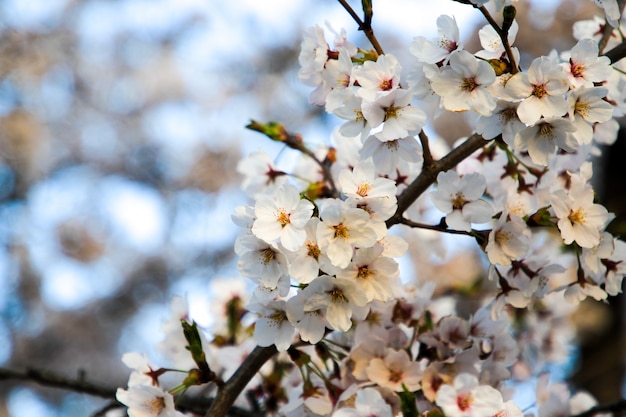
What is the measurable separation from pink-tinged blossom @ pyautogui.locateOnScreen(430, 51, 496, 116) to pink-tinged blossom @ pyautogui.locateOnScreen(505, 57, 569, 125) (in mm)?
36

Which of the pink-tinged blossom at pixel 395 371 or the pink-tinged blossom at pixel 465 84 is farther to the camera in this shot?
the pink-tinged blossom at pixel 395 371

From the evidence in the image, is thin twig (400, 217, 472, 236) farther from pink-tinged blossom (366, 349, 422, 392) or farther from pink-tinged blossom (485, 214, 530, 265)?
pink-tinged blossom (366, 349, 422, 392)

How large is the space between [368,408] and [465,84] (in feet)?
1.53

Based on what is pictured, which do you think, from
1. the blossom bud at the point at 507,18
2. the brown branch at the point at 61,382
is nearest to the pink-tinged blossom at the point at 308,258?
the blossom bud at the point at 507,18

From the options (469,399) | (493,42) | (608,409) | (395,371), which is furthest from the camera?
(608,409)

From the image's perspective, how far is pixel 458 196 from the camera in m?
0.96

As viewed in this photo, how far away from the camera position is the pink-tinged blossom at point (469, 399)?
2.69ft

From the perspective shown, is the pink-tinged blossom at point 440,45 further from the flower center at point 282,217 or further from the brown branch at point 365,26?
the flower center at point 282,217

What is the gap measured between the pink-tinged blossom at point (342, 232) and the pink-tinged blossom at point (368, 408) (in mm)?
210

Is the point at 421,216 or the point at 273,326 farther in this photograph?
the point at 421,216

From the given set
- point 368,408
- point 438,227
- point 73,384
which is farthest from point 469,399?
point 73,384

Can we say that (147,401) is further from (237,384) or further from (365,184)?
(365,184)

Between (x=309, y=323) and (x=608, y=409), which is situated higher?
(x=309, y=323)

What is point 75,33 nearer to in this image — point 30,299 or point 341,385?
point 30,299
